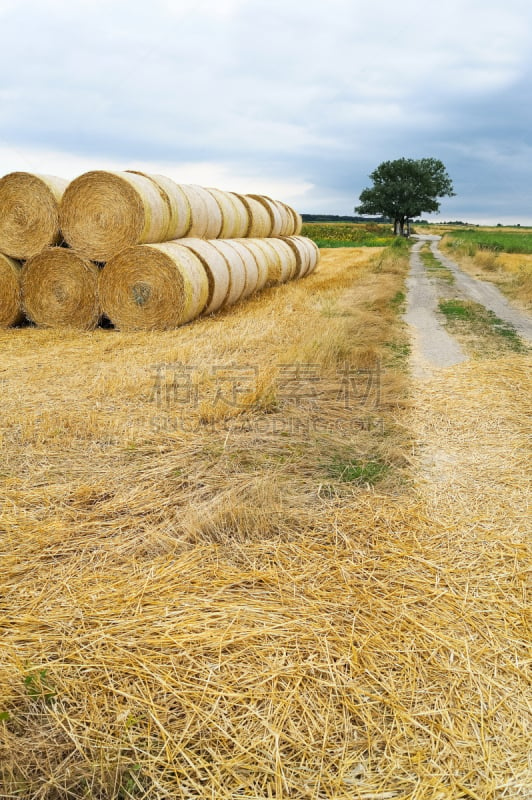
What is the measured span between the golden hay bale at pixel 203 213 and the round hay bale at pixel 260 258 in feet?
2.72

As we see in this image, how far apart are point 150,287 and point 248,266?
3459 mm

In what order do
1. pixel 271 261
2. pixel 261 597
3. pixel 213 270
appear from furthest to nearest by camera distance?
pixel 271 261 < pixel 213 270 < pixel 261 597

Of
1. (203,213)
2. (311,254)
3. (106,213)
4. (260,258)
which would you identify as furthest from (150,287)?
(311,254)

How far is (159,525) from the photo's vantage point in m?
3.55

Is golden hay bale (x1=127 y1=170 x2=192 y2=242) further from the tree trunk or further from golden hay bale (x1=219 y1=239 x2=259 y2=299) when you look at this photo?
the tree trunk

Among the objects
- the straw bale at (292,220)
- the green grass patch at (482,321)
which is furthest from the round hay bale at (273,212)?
the green grass patch at (482,321)

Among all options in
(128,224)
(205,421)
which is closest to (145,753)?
(205,421)

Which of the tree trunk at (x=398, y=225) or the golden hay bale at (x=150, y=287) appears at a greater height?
the tree trunk at (x=398, y=225)

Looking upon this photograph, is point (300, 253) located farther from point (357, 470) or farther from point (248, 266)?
point (357, 470)

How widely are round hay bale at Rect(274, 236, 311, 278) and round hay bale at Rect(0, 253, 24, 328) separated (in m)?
9.07

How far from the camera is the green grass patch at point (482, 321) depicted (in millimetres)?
9542

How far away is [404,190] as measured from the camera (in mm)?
72875

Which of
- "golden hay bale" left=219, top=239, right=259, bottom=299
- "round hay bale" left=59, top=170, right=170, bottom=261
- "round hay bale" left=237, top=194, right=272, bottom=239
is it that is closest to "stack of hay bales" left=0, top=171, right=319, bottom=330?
"round hay bale" left=59, top=170, right=170, bottom=261

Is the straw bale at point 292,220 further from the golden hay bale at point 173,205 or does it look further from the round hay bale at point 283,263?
the golden hay bale at point 173,205
